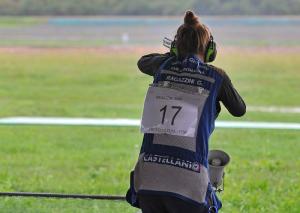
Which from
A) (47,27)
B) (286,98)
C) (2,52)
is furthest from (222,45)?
(2,52)

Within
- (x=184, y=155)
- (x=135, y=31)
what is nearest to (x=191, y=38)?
(x=184, y=155)

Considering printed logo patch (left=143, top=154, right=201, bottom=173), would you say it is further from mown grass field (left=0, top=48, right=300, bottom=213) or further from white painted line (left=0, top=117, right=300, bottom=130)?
white painted line (left=0, top=117, right=300, bottom=130)

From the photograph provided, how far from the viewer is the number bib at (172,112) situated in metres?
2.13

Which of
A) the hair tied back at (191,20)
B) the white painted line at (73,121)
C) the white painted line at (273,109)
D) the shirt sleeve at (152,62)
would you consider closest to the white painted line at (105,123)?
the white painted line at (73,121)

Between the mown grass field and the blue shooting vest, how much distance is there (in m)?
1.39

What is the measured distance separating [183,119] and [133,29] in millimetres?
6837

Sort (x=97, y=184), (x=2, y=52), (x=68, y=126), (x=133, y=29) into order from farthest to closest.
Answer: (x=2, y=52) → (x=133, y=29) → (x=68, y=126) → (x=97, y=184)

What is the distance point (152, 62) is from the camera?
234 cm

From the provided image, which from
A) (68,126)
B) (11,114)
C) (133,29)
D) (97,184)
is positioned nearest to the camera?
(97,184)

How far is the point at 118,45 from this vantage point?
1013 centimetres

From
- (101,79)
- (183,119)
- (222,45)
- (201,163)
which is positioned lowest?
(101,79)

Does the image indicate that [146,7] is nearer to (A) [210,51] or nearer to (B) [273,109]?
(B) [273,109]

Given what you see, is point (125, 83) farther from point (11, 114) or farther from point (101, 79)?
point (11, 114)

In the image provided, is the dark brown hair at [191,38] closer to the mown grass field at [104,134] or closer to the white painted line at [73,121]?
the mown grass field at [104,134]
